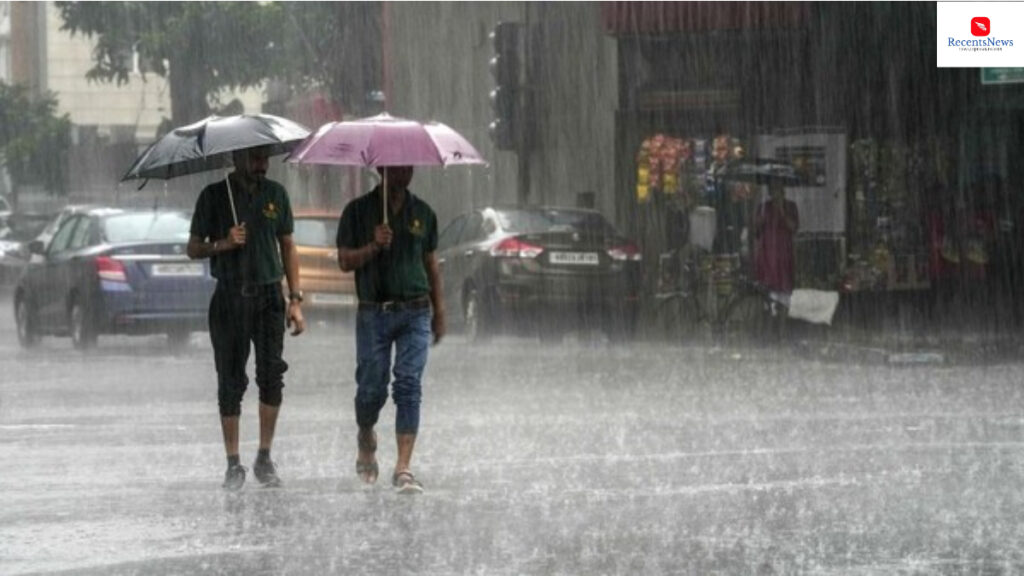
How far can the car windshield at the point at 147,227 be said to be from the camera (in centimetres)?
2316

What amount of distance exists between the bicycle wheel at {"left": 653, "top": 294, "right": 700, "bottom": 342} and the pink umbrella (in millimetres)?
13425

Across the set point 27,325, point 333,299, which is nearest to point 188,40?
point 333,299

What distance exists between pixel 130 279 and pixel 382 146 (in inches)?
475

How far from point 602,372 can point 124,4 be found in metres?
34.3

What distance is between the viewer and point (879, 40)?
27.0 m

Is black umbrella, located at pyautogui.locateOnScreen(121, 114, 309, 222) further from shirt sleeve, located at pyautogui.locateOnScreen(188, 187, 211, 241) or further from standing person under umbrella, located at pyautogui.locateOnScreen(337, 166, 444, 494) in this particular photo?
standing person under umbrella, located at pyautogui.locateOnScreen(337, 166, 444, 494)

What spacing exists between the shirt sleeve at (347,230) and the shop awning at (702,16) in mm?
15573

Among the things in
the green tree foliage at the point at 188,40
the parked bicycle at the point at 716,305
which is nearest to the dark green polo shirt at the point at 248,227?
the parked bicycle at the point at 716,305

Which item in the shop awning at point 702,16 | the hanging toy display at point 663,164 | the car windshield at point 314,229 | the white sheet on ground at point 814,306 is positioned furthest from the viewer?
the car windshield at point 314,229

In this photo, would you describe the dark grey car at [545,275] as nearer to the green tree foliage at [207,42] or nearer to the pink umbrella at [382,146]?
the pink umbrella at [382,146]

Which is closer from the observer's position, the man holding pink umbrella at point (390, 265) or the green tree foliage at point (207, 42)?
the man holding pink umbrella at point (390, 265)

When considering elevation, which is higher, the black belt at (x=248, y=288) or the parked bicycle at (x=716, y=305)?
the black belt at (x=248, y=288)

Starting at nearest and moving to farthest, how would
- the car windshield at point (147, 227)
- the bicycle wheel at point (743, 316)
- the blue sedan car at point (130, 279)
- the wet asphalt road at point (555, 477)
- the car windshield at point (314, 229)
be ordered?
the wet asphalt road at point (555, 477) < the blue sedan car at point (130, 279) < the car windshield at point (147, 227) < the bicycle wheel at point (743, 316) < the car windshield at point (314, 229)

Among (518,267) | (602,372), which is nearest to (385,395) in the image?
(602,372)
